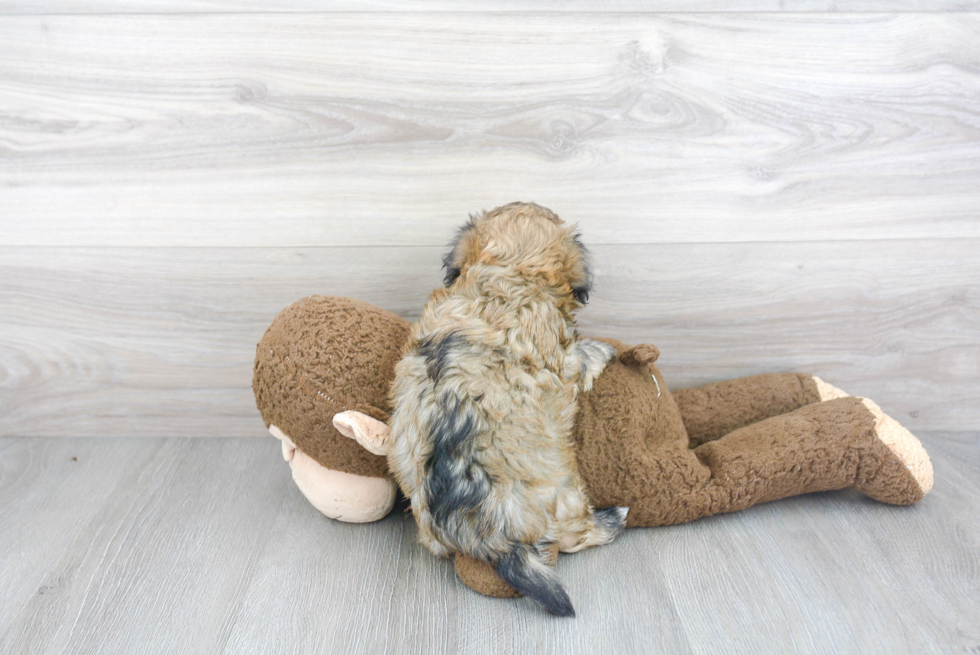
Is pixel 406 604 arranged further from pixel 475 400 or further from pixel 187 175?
pixel 187 175

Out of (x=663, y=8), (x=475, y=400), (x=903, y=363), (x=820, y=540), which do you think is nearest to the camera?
(x=475, y=400)

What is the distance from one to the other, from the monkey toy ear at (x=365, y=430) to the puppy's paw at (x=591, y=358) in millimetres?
321

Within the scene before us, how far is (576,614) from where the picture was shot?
0.93 m

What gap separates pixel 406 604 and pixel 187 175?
0.89 meters

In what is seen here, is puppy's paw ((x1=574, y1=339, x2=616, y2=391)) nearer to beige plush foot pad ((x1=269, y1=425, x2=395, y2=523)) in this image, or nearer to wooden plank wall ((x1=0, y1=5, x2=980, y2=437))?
wooden plank wall ((x1=0, y1=5, x2=980, y2=437))

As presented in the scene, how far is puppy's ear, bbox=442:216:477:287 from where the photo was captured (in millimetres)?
1042

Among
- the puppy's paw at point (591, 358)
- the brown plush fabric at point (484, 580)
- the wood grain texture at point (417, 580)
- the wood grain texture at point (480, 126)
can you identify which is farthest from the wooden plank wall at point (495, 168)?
the brown plush fabric at point (484, 580)

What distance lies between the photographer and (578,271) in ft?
3.36

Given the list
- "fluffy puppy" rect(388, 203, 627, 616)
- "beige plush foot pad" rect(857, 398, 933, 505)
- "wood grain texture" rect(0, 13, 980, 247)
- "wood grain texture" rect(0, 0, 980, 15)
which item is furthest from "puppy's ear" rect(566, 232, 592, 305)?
"beige plush foot pad" rect(857, 398, 933, 505)

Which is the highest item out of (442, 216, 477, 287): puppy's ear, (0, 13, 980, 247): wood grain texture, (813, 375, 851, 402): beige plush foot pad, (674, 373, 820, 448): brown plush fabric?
(0, 13, 980, 247): wood grain texture

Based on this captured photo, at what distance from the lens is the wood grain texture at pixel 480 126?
1.21 meters

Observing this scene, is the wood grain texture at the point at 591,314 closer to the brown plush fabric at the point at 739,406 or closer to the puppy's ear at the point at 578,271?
the brown plush fabric at the point at 739,406

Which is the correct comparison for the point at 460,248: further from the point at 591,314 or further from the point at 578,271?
the point at 591,314

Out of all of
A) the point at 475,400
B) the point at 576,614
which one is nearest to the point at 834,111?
the point at 475,400
